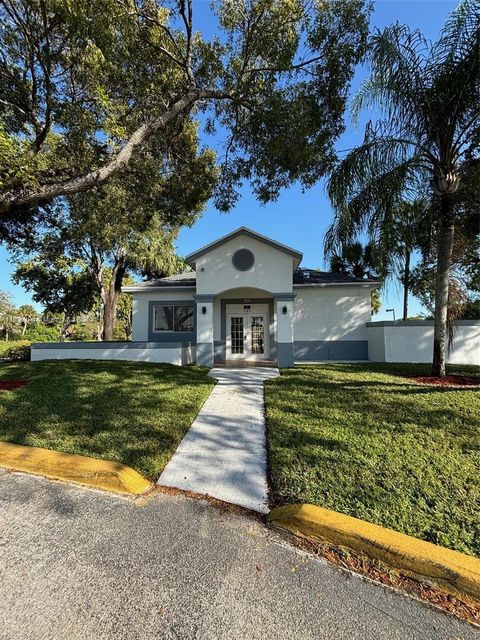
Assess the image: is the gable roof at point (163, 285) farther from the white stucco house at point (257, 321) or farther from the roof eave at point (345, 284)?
the roof eave at point (345, 284)

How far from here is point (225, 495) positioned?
3.56 metres

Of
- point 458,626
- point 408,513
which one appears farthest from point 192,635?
point 408,513

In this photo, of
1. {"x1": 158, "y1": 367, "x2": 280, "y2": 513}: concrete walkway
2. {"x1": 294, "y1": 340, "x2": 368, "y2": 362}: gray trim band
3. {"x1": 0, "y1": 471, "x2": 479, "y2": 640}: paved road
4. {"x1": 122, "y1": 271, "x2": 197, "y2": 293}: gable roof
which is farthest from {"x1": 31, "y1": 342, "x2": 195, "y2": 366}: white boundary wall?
{"x1": 0, "y1": 471, "x2": 479, "y2": 640}: paved road

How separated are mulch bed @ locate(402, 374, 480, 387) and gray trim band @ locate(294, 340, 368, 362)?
5639 mm

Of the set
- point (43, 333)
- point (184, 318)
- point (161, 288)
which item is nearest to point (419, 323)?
point (184, 318)

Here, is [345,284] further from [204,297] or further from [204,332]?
[204,332]

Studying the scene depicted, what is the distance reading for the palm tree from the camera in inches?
286

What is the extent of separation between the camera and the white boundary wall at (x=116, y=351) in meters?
12.7

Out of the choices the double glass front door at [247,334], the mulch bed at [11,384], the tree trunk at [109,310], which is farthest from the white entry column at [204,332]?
the tree trunk at [109,310]

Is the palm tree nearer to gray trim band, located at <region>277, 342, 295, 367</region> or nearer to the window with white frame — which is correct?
gray trim band, located at <region>277, 342, 295, 367</region>

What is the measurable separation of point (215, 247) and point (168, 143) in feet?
12.8

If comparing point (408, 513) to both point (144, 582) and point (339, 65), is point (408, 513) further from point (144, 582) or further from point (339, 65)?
point (339, 65)

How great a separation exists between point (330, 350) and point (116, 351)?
918cm

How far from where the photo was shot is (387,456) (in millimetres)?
4113
